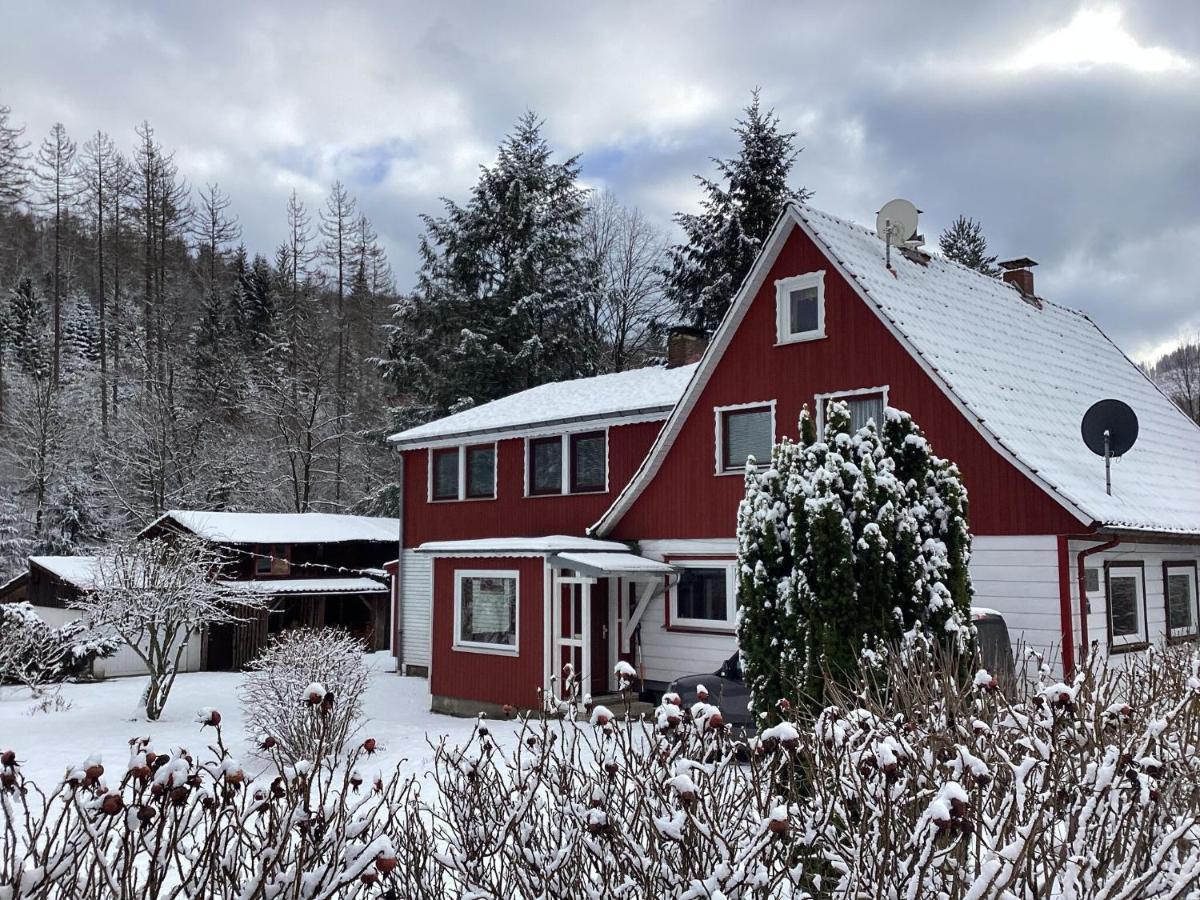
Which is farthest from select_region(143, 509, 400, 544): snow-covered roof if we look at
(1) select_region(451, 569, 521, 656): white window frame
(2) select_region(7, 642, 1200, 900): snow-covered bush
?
(2) select_region(7, 642, 1200, 900): snow-covered bush

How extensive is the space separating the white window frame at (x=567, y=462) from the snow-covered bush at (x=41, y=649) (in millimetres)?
8227

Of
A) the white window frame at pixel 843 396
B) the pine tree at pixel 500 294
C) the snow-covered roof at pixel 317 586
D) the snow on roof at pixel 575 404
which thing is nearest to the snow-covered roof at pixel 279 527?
the snow-covered roof at pixel 317 586

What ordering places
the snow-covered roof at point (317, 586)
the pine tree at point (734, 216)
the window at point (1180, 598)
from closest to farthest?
the window at point (1180, 598)
the snow-covered roof at point (317, 586)
the pine tree at point (734, 216)

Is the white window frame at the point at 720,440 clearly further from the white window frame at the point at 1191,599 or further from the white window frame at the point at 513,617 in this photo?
the white window frame at the point at 1191,599

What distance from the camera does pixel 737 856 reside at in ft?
11.8

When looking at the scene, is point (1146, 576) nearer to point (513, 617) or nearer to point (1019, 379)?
point (1019, 379)

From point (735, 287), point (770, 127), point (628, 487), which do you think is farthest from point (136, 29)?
point (770, 127)

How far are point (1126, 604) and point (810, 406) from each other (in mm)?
4960

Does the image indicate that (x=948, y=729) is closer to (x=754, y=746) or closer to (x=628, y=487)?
(x=754, y=746)

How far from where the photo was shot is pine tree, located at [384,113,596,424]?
3284cm

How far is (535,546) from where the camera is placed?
15.7 meters

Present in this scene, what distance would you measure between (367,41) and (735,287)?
2167 centimetres

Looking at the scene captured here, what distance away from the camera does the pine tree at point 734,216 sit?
30.8 m

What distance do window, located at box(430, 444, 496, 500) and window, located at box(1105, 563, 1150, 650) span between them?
1182 centimetres
